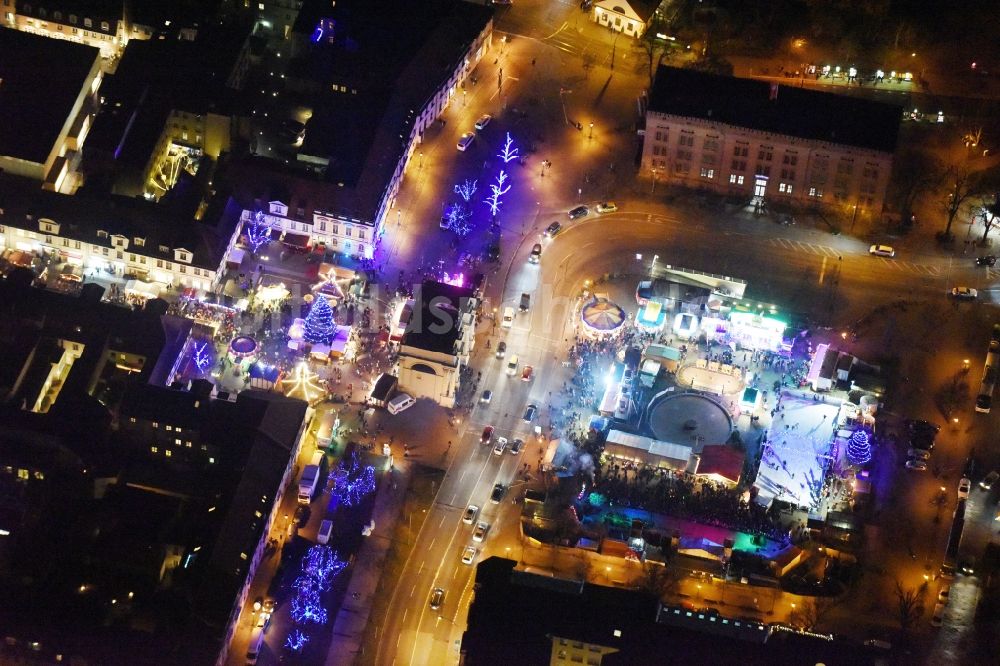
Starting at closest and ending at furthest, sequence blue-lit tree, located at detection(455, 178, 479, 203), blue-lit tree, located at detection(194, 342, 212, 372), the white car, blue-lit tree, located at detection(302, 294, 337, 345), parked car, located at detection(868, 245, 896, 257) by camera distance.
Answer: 1. blue-lit tree, located at detection(194, 342, 212, 372)
2. blue-lit tree, located at detection(302, 294, 337, 345)
3. parked car, located at detection(868, 245, 896, 257)
4. blue-lit tree, located at detection(455, 178, 479, 203)
5. the white car

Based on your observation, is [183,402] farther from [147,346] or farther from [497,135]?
[497,135]

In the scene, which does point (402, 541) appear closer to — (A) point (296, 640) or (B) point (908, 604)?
(A) point (296, 640)

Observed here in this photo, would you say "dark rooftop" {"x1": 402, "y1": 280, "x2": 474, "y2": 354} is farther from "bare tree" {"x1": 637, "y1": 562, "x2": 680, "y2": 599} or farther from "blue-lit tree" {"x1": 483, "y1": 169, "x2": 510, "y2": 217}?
"bare tree" {"x1": 637, "y1": 562, "x2": 680, "y2": 599}

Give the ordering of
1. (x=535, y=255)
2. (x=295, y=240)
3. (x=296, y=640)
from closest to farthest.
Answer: (x=296, y=640) → (x=295, y=240) → (x=535, y=255)

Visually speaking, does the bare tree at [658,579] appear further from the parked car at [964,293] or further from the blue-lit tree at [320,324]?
the parked car at [964,293]

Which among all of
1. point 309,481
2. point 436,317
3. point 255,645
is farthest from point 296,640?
point 436,317

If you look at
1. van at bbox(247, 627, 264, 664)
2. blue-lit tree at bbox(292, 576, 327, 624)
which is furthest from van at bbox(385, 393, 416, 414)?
van at bbox(247, 627, 264, 664)

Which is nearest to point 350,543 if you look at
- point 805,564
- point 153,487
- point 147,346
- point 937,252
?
point 153,487
